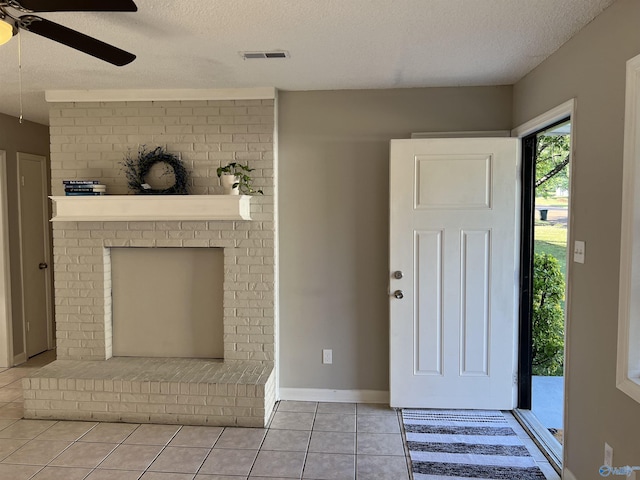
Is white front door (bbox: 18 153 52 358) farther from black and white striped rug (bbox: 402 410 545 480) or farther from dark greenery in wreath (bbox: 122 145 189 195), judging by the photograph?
black and white striped rug (bbox: 402 410 545 480)

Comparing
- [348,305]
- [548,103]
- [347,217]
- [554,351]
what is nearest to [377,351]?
[348,305]

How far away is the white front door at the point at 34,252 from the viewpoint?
174 inches

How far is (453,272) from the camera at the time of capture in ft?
10.6

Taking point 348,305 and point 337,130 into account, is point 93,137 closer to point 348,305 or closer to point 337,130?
point 337,130

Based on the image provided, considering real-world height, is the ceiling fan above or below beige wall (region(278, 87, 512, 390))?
above

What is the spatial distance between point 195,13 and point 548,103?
205cm

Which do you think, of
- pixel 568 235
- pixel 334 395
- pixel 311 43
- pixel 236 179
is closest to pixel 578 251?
pixel 568 235

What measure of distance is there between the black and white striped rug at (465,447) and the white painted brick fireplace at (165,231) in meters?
1.09

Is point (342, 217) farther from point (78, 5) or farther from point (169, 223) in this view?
point (78, 5)

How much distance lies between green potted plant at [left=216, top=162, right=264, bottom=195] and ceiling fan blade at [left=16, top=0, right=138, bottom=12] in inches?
69.0

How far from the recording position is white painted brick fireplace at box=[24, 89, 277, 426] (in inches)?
133

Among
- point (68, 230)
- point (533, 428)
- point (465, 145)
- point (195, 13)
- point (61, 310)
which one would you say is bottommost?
point (533, 428)

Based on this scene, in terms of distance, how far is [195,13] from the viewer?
2.06 metres

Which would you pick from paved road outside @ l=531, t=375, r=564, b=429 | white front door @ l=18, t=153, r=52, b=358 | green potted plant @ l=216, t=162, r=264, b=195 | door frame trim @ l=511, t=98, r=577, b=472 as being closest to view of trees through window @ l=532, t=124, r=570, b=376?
paved road outside @ l=531, t=375, r=564, b=429
